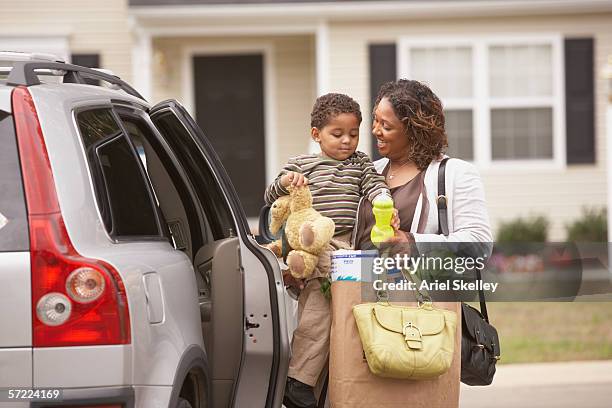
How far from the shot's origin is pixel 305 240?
14.9 feet

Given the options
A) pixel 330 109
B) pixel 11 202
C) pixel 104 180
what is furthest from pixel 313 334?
pixel 11 202

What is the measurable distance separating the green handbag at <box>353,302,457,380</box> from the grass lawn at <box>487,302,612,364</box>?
537cm

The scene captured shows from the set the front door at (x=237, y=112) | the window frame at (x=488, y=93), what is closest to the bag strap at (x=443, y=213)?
the window frame at (x=488, y=93)

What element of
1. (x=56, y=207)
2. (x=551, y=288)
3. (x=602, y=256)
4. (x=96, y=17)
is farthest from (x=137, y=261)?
(x=96, y=17)

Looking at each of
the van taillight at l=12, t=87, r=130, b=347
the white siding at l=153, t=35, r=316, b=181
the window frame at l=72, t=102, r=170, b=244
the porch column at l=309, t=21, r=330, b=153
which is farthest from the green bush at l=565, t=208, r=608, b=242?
the van taillight at l=12, t=87, r=130, b=347

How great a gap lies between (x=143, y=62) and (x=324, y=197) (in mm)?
11209

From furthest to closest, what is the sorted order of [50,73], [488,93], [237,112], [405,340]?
[237,112] < [488,93] < [405,340] < [50,73]

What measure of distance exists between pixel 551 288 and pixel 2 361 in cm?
250

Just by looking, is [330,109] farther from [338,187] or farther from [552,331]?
[552,331]

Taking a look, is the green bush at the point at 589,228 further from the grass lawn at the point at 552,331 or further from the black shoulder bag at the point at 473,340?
the black shoulder bag at the point at 473,340

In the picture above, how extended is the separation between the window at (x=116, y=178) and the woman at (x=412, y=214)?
2.80 ft

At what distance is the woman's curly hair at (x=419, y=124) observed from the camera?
4.68 m

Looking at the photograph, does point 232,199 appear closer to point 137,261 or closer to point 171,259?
point 171,259

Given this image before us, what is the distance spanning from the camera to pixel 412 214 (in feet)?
15.2
